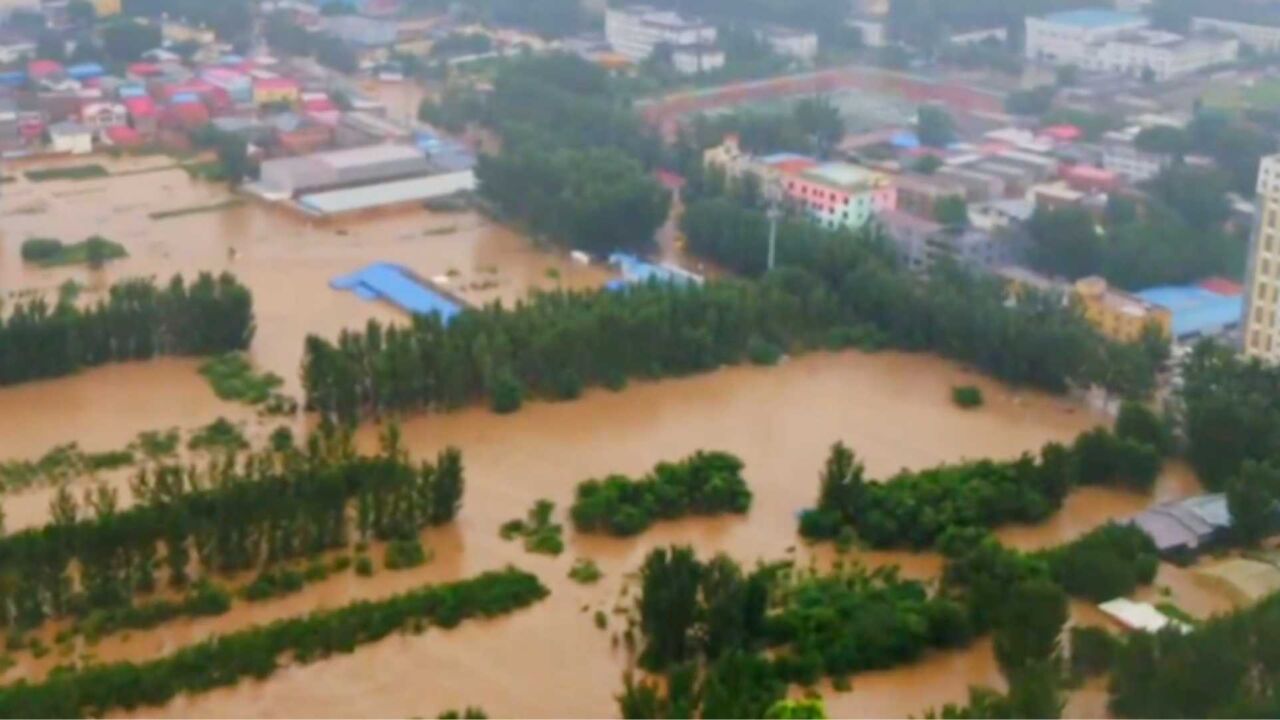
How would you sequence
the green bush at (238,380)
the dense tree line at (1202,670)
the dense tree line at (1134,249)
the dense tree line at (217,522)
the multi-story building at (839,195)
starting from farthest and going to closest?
the multi-story building at (839,195)
the dense tree line at (1134,249)
the green bush at (238,380)
the dense tree line at (217,522)
the dense tree line at (1202,670)

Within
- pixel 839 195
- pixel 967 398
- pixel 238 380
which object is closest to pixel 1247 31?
pixel 839 195

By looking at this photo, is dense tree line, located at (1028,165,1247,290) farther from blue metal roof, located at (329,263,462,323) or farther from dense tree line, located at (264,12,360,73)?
dense tree line, located at (264,12,360,73)

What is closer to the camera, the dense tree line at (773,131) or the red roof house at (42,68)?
the dense tree line at (773,131)

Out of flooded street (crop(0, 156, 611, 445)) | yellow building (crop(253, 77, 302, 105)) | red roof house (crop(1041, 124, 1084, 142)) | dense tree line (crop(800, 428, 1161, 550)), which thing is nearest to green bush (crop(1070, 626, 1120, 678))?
dense tree line (crop(800, 428, 1161, 550))

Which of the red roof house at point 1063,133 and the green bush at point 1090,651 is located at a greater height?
the green bush at point 1090,651

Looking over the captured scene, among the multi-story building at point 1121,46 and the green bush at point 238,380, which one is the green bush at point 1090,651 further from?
the multi-story building at point 1121,46

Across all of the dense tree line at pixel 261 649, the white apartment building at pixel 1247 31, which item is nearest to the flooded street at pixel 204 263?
the dense tree line at pixel 261 649

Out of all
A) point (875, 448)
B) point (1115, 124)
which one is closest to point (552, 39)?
point (1115, 124)
